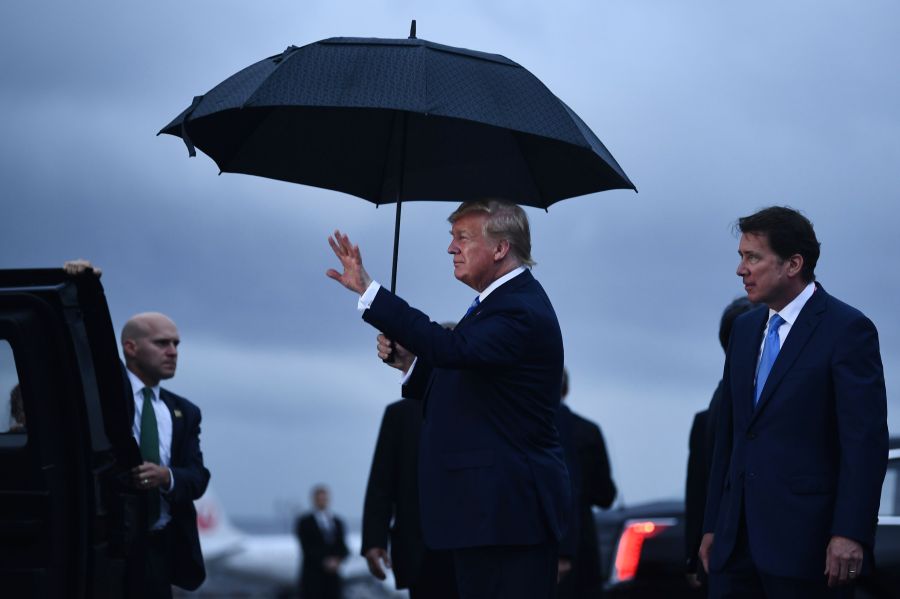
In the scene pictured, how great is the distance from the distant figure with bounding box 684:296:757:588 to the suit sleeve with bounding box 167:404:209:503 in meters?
2.25

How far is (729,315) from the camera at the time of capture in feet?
23.3

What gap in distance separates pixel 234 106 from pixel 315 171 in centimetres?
113

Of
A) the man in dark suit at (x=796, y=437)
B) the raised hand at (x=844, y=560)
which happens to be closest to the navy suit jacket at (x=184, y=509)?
the man in dark suit at (x=796, y=437)

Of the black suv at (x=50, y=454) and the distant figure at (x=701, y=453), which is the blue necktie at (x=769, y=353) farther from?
the black suv at (x=50, y=454)

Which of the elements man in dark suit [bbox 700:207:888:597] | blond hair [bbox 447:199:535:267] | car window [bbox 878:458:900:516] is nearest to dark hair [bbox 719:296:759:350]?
car window [bbox 878:458:900:516]

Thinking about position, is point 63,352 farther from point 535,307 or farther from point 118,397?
point 535,307

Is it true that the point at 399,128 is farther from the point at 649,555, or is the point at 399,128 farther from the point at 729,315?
the point at 649,555

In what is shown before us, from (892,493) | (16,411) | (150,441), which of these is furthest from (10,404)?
(892,493)

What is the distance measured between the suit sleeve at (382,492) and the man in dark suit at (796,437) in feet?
8.90

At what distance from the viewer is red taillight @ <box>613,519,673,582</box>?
9.06 m

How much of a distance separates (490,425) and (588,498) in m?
4.48

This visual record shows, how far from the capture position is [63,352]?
4746 millimetres

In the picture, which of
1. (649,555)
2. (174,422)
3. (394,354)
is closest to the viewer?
(394,354)

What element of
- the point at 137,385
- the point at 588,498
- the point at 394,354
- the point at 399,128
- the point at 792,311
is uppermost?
the point at 399,128
